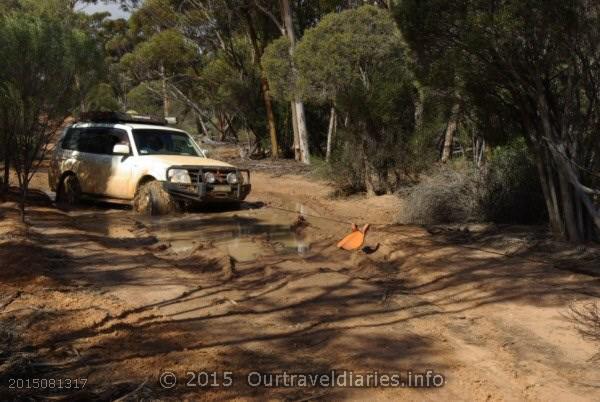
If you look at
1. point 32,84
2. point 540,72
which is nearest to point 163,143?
point 32,84

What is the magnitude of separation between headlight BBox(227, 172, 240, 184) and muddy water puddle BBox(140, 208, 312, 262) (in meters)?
0.63

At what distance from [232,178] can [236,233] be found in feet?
6.37

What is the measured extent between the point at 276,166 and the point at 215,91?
1061cm

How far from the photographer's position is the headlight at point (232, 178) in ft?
38.8

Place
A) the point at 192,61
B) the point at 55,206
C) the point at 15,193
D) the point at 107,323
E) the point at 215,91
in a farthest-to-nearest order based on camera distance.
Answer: the point at 192,61, the point at 215,91, the point at 15,193, the point at 55,206, the point at 107,323

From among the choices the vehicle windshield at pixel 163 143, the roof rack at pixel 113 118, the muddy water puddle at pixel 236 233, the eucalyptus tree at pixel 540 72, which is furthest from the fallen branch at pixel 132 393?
the roof rack at pixel 113 118

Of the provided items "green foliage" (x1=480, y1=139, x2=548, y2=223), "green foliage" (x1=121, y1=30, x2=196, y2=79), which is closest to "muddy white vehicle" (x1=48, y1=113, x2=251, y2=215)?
"green foliage" (x1=480, y1=139, x2=548, y2=223)

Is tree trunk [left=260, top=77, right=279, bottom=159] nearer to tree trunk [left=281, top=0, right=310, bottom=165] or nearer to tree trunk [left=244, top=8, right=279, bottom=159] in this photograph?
tree trunk [left=244, top=8, right=279, bottom=159]

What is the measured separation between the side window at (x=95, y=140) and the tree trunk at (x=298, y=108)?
34.2ft

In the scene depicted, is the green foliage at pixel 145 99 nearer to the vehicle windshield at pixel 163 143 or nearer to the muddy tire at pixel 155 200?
the vehicle windshield at pixel 163 143

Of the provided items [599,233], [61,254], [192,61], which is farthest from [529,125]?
[192,61]

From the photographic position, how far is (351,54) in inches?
715

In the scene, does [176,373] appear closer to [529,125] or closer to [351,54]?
[529,125]
